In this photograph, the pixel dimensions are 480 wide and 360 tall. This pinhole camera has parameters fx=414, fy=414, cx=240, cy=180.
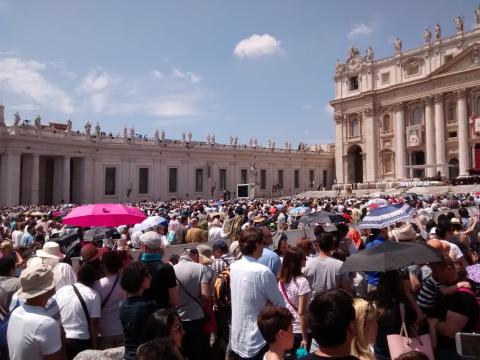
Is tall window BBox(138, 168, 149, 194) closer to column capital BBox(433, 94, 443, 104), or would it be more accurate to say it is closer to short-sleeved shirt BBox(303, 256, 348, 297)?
column capital BBox(433, 94, 443, 104)

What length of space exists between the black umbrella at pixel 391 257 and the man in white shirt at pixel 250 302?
90 centimetres

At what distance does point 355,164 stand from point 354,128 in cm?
Answer: 523

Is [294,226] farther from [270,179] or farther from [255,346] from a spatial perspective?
[270,179]

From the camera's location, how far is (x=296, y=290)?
14.6ft

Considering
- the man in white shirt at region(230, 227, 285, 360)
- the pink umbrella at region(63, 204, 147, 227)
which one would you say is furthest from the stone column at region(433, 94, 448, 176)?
the man in white shirt at region(230, 227, 285, 360)

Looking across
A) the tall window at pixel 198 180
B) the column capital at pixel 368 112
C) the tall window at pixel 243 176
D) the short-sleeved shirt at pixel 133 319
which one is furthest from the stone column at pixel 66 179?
the short-sleeved shirt at pixel 133 319

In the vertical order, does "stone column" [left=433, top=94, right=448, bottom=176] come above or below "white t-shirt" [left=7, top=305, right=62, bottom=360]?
above

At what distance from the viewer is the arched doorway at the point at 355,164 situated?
5688 centimetres

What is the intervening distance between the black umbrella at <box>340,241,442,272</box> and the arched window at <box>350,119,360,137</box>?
5376 cm

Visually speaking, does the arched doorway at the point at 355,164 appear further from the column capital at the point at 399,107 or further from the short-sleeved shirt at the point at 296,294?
the short-sleeved shirt at the point at 296,294

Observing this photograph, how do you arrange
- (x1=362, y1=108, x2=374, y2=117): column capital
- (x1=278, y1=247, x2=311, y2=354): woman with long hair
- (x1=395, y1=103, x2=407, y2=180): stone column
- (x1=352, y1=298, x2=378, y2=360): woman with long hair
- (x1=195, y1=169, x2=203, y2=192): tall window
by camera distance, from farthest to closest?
1. (x1=362, y1=108, x2=374, y2=117): column capital
2. (x1=195, y1=169, x2=203, y2=192): tall window
3. (x1=395, y1=103, x2=407, y2=180): stone column
4. (x1=278, y1=247, x2=311, y2=354): woman with long hair
5. (x1=352, y1=298, x2=378, y2=360): woman with long hair

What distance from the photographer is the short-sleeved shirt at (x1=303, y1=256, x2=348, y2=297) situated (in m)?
4.86

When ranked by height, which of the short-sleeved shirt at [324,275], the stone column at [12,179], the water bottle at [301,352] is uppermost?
the stone column at [12,179]

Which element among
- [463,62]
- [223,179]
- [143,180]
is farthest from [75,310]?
[463,62]
